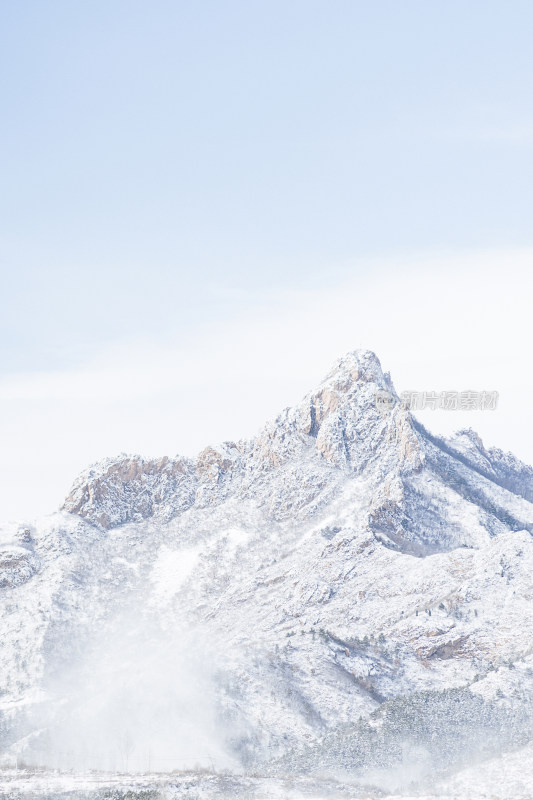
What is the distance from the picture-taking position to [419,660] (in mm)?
141875

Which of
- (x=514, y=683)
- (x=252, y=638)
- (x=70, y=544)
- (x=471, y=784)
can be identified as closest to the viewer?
(x=471, y=784)

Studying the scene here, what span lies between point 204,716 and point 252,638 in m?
28.7

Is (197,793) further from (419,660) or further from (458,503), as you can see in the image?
(458,503)

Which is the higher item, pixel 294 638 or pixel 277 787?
pixel 294 638

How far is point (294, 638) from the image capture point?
146m

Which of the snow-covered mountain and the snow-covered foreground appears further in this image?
the snow-covered mountain

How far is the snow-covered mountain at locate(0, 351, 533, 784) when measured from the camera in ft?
384

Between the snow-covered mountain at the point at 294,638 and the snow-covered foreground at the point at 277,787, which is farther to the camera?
the snow-covered mountain at the point at 294,638

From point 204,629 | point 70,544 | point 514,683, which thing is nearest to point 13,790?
point 514,683

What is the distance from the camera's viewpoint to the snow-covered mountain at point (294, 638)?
11694 cm

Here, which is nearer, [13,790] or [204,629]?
[13,790]

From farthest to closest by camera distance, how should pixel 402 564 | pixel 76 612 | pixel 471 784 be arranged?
pixel 76 612 → pixel 402 564 → pixel 471 784

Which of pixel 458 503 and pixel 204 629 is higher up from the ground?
pixel 458 503

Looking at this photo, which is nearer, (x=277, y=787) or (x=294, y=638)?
(x=277, y=787)
